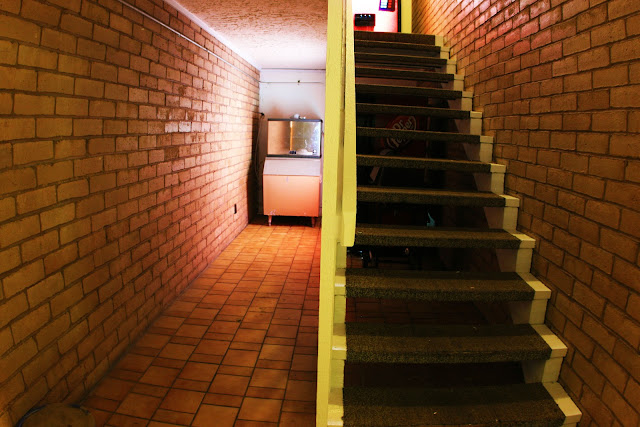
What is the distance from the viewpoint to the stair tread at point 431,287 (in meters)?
2.07

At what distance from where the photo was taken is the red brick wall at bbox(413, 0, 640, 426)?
1.60 m

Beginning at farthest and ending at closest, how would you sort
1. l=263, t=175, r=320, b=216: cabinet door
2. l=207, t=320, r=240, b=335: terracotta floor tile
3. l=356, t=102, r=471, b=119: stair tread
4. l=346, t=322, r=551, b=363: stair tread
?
1. l=263, t=175, r=320, b=216: cabinet door
2. l=356, t=102, r=471, b=119: stair tread
3. l=207, t=320, r=240, b=335: terracotta floor tile
4. l=346, t=322, r=551, b=363: stair tread

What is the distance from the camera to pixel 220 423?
6.70 feet

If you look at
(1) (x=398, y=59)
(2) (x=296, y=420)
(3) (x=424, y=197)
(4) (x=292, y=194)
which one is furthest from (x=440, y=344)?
(4) (x=292, y=194)

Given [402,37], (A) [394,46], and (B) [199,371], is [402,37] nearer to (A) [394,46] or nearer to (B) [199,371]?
(A) [394,46]

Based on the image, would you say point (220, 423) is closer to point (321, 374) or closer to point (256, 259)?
point (321, 374)

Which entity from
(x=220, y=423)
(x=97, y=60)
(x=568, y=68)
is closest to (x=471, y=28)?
(x=568, y=68)

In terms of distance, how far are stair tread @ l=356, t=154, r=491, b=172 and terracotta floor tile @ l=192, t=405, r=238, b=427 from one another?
172cm

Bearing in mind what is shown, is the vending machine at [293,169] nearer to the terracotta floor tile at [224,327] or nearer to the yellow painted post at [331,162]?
the terracotta floor tile at [224,327]

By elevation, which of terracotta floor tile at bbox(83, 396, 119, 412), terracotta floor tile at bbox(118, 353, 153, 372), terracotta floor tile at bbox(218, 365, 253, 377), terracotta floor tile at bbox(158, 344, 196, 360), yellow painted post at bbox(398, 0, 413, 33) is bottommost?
terracotta floor tile at bbox(83, 396, 119, 412)

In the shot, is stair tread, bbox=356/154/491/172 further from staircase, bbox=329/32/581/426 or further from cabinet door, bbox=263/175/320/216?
cabinet door, bbox=263/175/320/216

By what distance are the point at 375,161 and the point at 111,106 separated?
1734 mm

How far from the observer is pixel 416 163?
2762mm

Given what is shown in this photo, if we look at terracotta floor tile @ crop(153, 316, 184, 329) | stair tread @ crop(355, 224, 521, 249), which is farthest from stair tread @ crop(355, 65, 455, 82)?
terracotta floor tile @ crop(153, 316, 184, 329)
